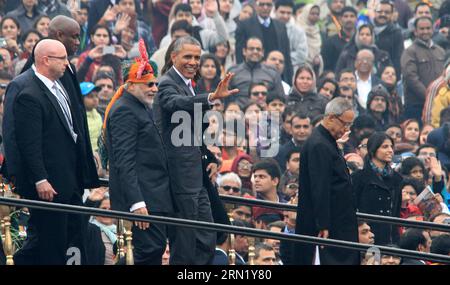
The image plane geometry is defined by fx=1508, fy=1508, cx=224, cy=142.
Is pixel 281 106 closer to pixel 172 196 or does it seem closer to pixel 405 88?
pixel 405 88

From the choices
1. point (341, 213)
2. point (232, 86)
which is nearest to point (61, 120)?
point (341, 213)

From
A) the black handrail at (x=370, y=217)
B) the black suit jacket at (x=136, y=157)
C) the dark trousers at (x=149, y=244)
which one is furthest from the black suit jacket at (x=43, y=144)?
the black handrail at (x=370, y=217)

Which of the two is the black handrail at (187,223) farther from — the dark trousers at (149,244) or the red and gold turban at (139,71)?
the red and gold turban at (139,71)

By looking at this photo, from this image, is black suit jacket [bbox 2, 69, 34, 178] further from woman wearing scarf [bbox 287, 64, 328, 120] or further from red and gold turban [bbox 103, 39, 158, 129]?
woman wearing scarf [bbox 287, 64, 328, 120]

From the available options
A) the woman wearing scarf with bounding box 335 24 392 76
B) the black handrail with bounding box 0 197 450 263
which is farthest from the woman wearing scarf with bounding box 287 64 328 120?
the black handrail with bounding box 0 197 450 263

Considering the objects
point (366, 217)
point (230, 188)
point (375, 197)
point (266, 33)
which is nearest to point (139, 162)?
point (366, 217)

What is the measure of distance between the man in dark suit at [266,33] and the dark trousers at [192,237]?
865 centimetres

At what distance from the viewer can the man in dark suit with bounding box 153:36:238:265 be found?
40.9ft

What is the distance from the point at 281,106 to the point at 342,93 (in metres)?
1.60

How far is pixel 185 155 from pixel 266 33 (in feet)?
29.8

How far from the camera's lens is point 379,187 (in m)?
15.1

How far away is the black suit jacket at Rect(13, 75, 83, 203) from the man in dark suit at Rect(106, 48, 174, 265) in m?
0.34

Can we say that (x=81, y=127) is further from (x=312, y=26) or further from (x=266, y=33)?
(x=312, y=26)

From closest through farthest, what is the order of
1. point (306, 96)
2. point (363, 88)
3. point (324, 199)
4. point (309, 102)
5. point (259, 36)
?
point (324, 199) → point (309, 102) → point (306, 96) → point (363, 88) → point (259, 36)
